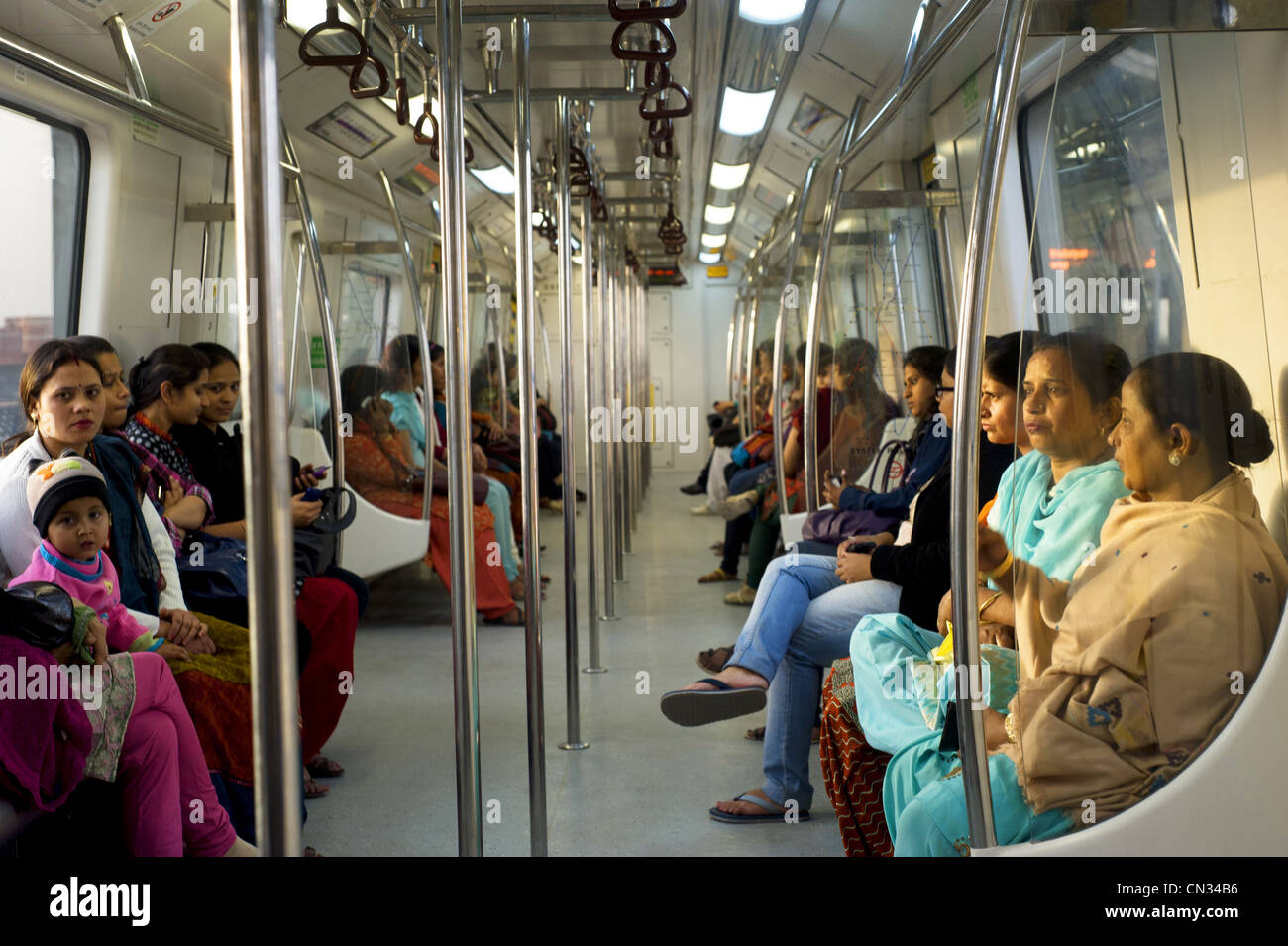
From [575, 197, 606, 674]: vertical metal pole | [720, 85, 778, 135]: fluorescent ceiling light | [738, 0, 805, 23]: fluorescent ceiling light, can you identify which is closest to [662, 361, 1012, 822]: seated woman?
[575, 197, 606, 674]: vertical metal pole

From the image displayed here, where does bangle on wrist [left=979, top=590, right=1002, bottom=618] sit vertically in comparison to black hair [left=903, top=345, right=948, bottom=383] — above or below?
below

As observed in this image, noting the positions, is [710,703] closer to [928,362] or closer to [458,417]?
[458,417]

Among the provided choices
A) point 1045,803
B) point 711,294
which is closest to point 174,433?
point 1045,803

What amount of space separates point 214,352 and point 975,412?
198cm

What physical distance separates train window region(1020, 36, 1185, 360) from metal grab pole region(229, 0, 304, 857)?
142 centimetres

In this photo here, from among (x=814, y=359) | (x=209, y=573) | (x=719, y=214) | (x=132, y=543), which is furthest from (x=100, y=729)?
(x=719, y=214)

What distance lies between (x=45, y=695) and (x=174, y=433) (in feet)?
3.11

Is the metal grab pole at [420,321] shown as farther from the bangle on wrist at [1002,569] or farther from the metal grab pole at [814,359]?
the bangle on wrist at [1002,569]

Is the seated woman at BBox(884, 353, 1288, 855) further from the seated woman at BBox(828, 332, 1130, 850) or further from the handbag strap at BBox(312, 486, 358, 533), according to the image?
the handbag strap at BBox(312, 486, 358, 533)

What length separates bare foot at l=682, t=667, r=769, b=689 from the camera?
10.0 ft

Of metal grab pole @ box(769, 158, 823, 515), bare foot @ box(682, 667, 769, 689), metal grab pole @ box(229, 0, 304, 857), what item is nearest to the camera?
metal grab pole @ box(229, 0, 304, 857)

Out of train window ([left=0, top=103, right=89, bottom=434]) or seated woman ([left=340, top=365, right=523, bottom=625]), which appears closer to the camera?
train window ([left=0, top=103, right=89, bottom=434])

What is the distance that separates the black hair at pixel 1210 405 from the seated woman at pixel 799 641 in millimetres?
1040

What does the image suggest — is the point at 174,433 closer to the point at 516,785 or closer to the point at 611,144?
the point at 516,785
